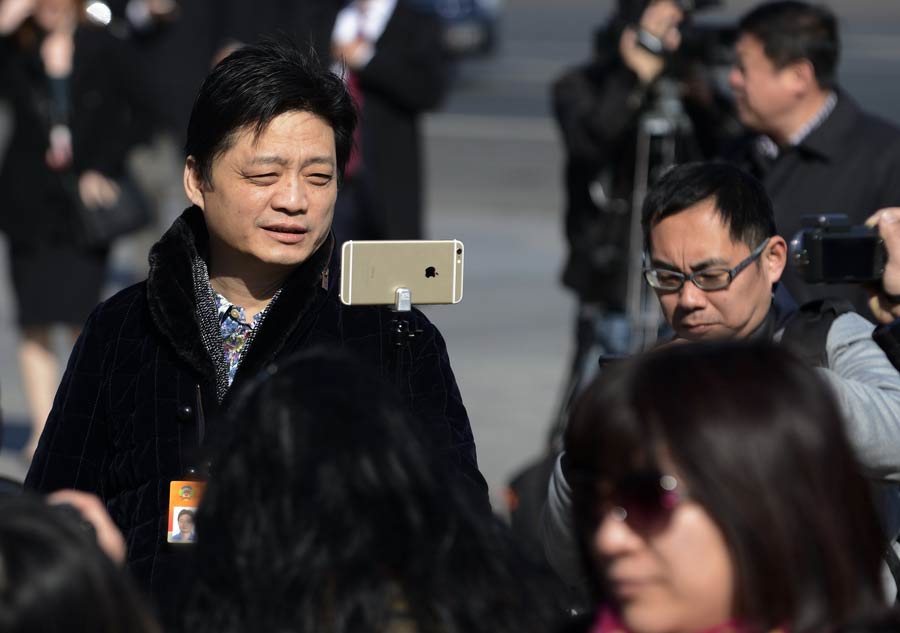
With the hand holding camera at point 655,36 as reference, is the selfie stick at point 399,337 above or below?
below

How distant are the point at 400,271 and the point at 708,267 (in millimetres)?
697

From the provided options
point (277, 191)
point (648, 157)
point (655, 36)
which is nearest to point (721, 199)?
point (277, 191)

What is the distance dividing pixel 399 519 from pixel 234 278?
1.37m

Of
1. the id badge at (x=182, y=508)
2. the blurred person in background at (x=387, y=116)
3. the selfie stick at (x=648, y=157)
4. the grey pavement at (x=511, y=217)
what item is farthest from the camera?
the grey pavement at (x=511, y=217)

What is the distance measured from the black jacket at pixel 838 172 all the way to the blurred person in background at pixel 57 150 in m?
3.06

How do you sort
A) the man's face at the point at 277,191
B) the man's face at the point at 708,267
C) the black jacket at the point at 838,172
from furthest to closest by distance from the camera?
1. the black jacket at the point at 838,172
2. the man's face at the point at 708,267
3. the man's face at the point at 277,191

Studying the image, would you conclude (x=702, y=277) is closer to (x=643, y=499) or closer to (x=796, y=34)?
(x=643, y=499)

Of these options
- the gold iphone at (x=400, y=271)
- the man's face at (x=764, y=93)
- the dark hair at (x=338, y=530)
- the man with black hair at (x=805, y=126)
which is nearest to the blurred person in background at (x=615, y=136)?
the man with black hair at (x=805, y=126)

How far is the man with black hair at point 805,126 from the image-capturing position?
4.81 metres

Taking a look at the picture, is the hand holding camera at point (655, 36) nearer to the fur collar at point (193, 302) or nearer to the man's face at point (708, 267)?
the man's face at point (708, 267)

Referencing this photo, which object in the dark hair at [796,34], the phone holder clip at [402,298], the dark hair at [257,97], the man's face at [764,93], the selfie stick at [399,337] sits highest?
the dark hair at [796,34]

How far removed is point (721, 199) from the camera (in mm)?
3469

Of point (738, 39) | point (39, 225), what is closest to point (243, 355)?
point (738, 39)

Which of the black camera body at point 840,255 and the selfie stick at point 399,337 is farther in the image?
the black camera body at point 840,255
